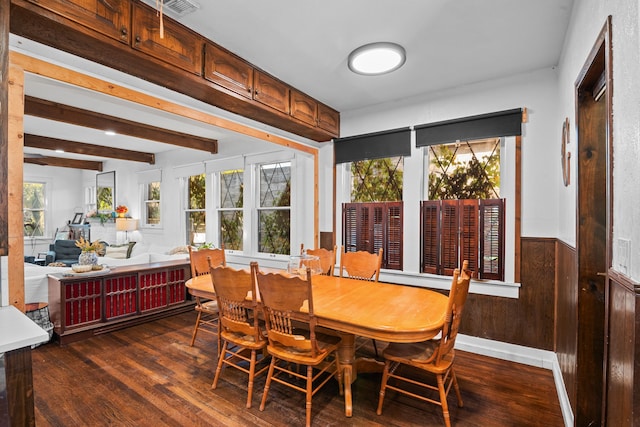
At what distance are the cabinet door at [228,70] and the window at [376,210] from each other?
Answer: 5.82 feet

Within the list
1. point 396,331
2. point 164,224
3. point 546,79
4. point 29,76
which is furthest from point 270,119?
point 164,224

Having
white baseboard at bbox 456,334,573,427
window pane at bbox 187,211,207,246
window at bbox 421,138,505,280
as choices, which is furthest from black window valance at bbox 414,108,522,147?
window pane at bbox 187,211,207,246

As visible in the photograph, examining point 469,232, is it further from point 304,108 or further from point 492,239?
point 304,108

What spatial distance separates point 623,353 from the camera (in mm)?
1077

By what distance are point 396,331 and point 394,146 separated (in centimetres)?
243

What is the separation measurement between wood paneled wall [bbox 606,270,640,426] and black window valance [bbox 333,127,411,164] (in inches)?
102

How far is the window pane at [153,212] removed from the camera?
664 cm

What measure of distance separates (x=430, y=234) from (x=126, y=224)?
20.1 feet

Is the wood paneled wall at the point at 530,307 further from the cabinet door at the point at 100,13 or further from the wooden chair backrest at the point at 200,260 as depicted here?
the cabinet door at the point at 100,13

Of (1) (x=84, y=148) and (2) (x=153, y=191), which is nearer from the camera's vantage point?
(1) (x=84, y=148)

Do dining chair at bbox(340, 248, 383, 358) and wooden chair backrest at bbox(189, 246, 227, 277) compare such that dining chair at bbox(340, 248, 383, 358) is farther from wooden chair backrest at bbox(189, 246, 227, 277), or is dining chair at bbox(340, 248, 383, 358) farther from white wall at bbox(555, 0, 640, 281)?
white wall at bbox(555, 0, 640, 281)

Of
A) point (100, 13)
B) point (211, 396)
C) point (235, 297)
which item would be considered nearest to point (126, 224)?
point (211, 396)

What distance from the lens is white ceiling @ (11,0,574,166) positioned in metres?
2.00

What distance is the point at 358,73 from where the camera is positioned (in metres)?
2.86
